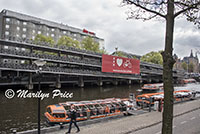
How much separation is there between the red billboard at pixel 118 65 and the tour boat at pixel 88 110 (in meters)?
33.2

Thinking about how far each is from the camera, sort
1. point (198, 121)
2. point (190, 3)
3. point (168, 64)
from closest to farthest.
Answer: point (168, 64)
point (190, 3)
point (198, 121)

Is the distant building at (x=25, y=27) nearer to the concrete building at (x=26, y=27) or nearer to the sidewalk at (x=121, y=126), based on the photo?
the concrete building at (x=26, y=27)

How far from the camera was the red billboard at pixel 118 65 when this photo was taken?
53062 millimetres

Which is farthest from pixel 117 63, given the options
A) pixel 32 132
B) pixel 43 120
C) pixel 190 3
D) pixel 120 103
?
pixel 190 3

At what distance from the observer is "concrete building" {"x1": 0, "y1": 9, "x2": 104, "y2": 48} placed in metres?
68.3

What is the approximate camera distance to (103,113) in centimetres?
1748

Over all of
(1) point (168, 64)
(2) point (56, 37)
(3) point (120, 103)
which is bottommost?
(3) point (120, 103)

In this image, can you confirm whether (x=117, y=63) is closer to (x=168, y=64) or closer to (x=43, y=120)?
(x=43, y=120)

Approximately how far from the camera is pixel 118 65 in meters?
56.0

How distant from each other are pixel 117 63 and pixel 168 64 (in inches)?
2019

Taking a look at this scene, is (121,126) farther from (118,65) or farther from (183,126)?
(118,65)

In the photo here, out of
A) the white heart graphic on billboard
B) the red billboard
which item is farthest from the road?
the white heart graphic on billboard

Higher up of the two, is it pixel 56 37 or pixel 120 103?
pixel 56 37

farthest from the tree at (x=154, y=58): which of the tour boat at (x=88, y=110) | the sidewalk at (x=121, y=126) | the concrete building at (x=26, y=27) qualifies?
the sidewalk at (x=121, y=126)
